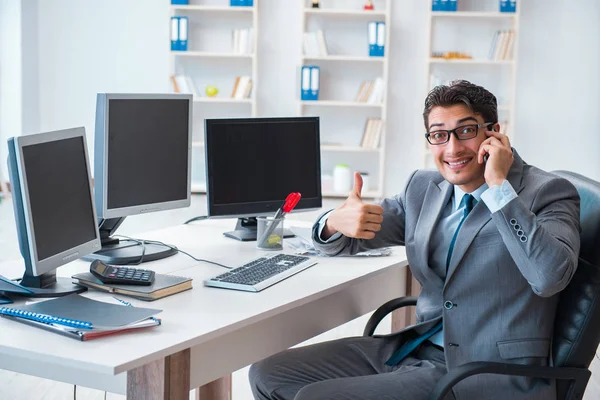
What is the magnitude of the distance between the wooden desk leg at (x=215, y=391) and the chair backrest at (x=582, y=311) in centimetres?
123

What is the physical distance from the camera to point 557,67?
754 cm

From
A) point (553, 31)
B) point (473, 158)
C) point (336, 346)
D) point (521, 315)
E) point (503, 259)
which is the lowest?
point (336, 346)

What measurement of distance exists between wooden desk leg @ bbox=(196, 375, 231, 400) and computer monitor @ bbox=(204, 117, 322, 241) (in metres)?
0.52

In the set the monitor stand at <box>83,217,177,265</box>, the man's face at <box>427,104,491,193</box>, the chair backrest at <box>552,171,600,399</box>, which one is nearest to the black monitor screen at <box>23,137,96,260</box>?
the monitor stand at <box>83,217,177,265</box>

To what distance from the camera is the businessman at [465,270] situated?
1996mm

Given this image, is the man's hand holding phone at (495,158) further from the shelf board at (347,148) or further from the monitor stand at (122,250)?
the shelf board at (347,148)

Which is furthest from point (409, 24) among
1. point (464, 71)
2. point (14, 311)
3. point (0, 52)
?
point (14, 311)

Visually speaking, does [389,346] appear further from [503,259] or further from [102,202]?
[102,202]

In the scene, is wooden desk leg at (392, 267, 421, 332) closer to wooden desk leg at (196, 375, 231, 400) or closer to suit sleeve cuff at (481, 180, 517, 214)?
wooden desk leg at (196, 375, 231, 400)

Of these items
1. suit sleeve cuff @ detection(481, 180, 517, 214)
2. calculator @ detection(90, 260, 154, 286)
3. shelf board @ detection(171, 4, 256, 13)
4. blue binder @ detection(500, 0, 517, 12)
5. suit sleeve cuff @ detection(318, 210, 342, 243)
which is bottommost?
calculator @ detection(90, 260, 154, 286)

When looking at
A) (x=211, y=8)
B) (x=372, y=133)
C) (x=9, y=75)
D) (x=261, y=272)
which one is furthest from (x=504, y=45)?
(x=261, y=272)

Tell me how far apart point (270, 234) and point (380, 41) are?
15.7 feet

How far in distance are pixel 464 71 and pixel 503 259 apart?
18.9ft

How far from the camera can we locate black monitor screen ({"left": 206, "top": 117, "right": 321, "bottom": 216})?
3.01m
